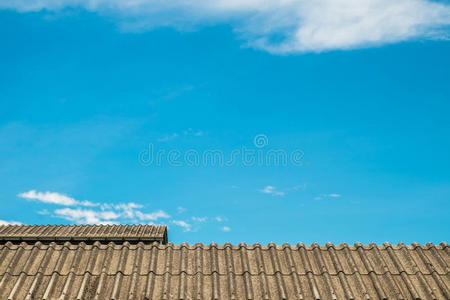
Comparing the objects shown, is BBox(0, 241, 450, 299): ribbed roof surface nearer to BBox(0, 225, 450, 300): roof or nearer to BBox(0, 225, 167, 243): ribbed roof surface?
BBox(0, 225, 450, 300): roof

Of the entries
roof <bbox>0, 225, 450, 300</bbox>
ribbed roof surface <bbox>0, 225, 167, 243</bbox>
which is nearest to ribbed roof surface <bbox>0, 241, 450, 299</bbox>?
roof <bbox>0, 225, 450, 300</bbox>

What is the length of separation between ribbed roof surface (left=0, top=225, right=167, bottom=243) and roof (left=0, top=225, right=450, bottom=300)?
4.19 m

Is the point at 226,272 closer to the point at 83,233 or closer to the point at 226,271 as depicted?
the point at 226,271

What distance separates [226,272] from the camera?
6.79 metres

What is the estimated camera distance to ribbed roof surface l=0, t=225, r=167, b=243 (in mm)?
11617

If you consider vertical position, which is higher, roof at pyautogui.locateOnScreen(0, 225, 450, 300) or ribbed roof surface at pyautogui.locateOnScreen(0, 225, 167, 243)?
ribbed roof surface at pyautogui.locateOnScreen(0, 225, 167, 243)

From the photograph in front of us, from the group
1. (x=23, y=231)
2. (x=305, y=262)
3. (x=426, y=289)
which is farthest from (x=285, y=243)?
(x=23, y=231)

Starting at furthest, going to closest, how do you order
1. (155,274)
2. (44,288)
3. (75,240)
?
(75,240)
(155,274)
(44,288)

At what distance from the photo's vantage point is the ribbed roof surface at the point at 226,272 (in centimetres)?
622

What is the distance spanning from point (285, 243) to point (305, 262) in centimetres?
67

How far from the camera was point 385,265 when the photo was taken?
704cm

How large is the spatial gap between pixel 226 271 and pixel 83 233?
661cm

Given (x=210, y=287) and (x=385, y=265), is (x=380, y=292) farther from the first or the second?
(x=210, y=287)

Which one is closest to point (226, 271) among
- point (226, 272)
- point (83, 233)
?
point (226, 272)
